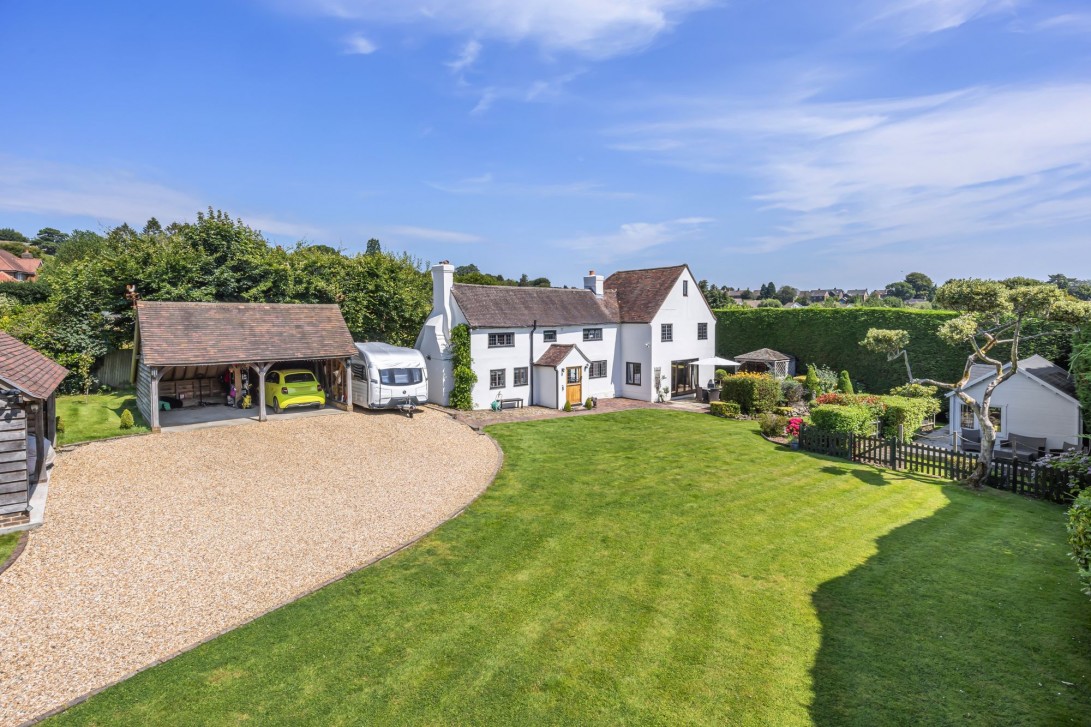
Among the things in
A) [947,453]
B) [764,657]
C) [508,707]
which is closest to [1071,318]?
[947,453]

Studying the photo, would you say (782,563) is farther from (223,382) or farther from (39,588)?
(223,382)

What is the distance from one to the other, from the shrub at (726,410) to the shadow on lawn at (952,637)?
14.2 m

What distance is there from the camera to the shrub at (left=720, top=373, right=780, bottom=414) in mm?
26234

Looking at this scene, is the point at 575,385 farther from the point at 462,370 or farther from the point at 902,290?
the point at 902,290

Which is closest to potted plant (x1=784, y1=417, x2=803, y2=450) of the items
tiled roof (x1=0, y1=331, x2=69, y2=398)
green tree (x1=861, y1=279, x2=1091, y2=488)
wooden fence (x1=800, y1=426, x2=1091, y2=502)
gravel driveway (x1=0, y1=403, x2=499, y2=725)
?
wooden fence (x1=800, y1=426, x2=1091, y2=502)

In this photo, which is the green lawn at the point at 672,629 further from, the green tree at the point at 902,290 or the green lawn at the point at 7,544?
the green tree at the point at 902,290

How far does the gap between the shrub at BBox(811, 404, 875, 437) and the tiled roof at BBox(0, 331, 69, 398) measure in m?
22.6

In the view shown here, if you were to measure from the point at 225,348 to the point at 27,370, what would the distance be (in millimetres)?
7816

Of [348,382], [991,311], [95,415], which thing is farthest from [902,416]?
[95,415]

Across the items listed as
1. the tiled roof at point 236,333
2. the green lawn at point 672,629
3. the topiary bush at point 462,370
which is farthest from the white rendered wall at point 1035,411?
the tiled roof at point 236,333

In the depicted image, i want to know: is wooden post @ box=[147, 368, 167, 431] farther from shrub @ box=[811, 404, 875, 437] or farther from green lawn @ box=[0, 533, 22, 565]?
shrub @ box=[811, 404, 875, 437]

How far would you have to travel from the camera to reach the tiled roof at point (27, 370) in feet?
36.9

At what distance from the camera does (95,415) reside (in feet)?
69.7

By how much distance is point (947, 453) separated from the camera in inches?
682
